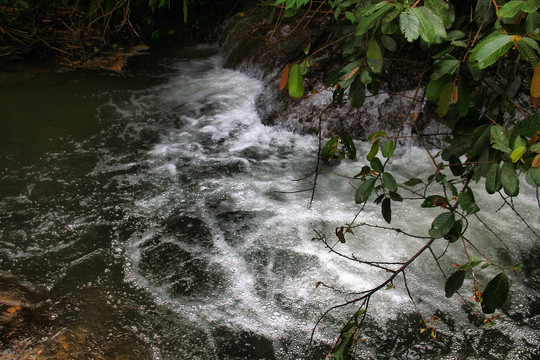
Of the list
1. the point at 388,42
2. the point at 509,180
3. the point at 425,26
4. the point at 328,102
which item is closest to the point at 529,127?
the point at 509,180

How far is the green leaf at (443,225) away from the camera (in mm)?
1574

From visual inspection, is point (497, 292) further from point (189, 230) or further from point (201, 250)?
point (189, 230)

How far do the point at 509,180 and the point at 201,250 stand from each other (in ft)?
5.53

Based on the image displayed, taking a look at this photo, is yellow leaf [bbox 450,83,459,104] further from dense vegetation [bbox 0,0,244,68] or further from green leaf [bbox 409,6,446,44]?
dense vegetation [bbox 0,0,244,68]

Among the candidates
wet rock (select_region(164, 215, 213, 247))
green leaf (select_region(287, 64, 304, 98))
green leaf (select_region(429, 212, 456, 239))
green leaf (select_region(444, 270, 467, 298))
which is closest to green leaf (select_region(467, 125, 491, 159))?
green leaf (select_region(429, 212, 456, 239))

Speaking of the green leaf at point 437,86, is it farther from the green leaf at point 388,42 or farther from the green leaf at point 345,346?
the green leaf at point 345,346

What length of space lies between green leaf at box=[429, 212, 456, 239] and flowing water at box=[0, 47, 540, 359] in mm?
662

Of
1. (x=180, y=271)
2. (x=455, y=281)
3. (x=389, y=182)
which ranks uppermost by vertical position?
(x=389, y=182)

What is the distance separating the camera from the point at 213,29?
6359mm

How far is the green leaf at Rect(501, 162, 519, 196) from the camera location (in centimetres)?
149

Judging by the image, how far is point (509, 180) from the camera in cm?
150

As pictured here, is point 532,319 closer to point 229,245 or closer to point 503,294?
point 503,294

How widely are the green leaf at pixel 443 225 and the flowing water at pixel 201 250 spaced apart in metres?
0.66

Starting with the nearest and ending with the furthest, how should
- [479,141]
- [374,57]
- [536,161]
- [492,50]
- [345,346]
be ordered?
[492,50] < [536,161] < [345,346] < [479,141] < [374,57]
